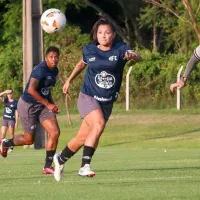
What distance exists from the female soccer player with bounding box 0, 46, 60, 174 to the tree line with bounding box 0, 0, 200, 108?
24097 mm

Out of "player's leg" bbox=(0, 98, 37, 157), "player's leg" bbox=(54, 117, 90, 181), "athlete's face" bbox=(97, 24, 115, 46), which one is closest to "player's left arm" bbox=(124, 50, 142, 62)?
"athlete's face" bbox=(97, 24, 115, 46)

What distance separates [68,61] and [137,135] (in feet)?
36.0

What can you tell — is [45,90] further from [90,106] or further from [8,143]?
[90,106]

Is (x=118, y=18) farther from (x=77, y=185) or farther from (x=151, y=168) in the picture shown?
(x=77, y=185)

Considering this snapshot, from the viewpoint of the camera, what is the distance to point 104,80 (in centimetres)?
1346

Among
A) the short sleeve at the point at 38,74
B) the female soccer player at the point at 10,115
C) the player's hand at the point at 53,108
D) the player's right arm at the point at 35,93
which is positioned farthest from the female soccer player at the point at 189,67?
the female soccer player at the point at 10,115

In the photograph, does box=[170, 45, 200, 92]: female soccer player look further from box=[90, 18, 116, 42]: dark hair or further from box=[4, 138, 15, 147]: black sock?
box=[4, 138, 15, 147]: black sock

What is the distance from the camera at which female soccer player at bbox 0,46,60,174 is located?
1584cm

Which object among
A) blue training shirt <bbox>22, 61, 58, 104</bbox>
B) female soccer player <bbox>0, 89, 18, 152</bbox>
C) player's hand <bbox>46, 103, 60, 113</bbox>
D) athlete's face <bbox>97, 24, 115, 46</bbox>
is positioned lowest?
female soccer player <bbox>0, 89, 18, 152</bbox>

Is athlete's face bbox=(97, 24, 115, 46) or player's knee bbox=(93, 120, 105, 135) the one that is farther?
athlete's face bbox=(97, 24, 115, 46)

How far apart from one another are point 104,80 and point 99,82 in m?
0.07

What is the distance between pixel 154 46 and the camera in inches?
2109

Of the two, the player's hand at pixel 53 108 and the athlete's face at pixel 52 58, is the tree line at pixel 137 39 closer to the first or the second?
the athlete's face at pixel 52 58

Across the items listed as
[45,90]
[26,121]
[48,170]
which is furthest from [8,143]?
[48,170]
